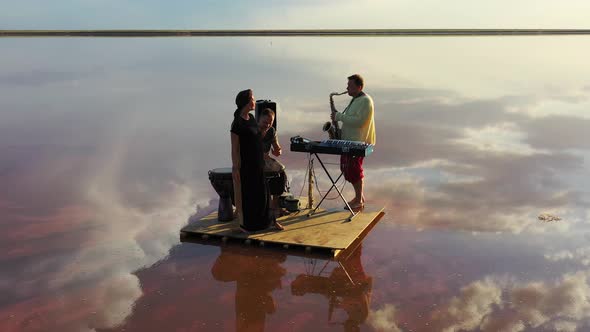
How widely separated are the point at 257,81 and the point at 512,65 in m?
13.2

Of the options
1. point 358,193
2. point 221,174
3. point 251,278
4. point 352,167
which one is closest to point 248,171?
point 221,174

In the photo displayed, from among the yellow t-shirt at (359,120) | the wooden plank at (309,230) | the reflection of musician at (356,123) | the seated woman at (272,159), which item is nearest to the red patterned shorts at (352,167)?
the reflection of musician at (356,123)

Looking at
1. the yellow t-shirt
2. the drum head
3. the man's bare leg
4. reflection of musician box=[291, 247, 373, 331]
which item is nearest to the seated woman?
the drum head

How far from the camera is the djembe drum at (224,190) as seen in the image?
27.1 ft

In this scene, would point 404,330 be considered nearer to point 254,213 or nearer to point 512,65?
point 254,213

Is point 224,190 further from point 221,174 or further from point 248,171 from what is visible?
point 248,171

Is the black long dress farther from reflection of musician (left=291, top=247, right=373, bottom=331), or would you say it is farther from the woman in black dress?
reflection of musician (left=291, top=247, right=373, bottom=331)

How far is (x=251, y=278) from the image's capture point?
6.90 metres

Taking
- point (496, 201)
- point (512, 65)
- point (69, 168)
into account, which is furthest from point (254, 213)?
point (512, 65)

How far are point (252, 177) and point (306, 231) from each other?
972mm

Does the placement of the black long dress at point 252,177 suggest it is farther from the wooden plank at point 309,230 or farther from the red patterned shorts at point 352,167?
the red patterned shorts at point 352,167

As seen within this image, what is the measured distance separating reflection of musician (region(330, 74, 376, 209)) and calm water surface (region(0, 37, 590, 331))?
2.31 ft

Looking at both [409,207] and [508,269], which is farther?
[409,207]

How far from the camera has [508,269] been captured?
7.09 metres
